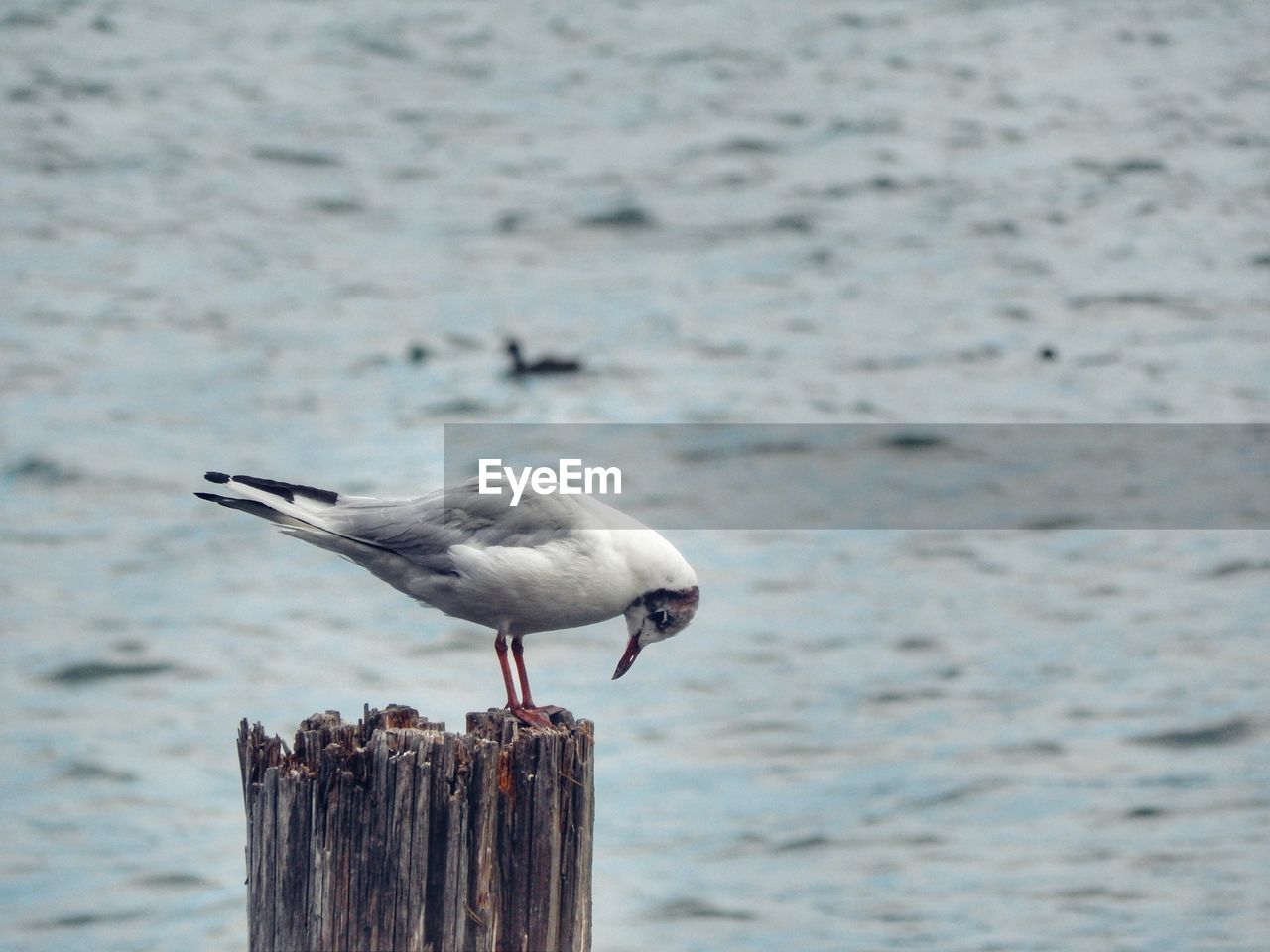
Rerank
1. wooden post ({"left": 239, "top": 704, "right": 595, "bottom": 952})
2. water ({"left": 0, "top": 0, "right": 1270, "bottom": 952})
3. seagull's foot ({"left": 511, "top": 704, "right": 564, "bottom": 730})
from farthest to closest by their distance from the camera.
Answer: water ({"left": 0, "top": 0, "right": 1270, "bottom": 952}) < seagull's foot ({"left": 511, "top": 704, "right": 564, "bottom": 730}) < wooden post ({"left": 239, "top": 704, "right": 595, "bottom": 952})

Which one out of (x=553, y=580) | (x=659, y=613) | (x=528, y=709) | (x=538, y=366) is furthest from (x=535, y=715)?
(x=538, y=366)

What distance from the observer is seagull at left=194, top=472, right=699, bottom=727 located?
555 centimetres

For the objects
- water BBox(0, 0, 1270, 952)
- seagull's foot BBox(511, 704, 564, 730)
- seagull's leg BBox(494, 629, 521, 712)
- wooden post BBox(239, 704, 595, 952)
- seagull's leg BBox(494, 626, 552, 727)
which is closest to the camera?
wooden post BBox(239, 704, 595, 952)

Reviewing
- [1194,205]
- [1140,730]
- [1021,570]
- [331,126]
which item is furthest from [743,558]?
[331,126]

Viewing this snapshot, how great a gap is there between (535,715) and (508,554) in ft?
1.80

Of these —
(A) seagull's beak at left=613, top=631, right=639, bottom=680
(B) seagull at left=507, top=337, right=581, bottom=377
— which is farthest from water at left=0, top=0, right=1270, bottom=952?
(A) seagull's beak at left=613, top=631, right=639, bottom=680

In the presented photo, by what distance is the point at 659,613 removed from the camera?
5.68 m

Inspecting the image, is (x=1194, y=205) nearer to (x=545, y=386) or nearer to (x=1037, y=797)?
(x=545, y=386)

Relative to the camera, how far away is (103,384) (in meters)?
A: 20.5

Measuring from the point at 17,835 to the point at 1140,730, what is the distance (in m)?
8.50

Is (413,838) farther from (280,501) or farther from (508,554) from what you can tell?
(280,501)

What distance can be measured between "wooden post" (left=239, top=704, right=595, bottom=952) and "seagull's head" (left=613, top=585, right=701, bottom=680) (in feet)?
3.65

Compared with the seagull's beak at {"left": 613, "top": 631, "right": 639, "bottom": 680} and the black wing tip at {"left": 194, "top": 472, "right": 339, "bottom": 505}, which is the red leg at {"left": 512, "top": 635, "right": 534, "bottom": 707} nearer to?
the seagull's beak at {"left": 613, "top": 631, "right": 639, "bottom": 680}

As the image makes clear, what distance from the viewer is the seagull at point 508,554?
5.55 m
